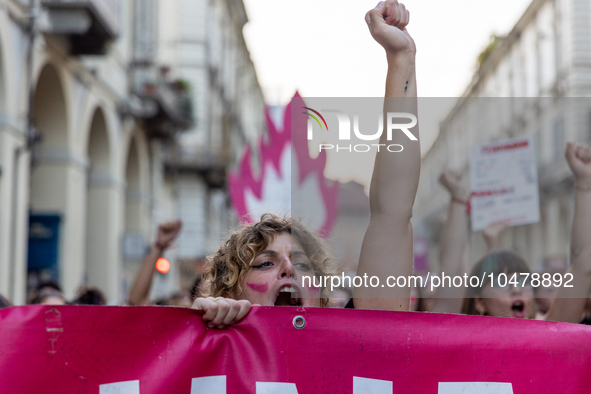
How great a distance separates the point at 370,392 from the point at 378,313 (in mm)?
230

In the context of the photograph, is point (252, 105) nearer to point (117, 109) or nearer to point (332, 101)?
point (117, 109)

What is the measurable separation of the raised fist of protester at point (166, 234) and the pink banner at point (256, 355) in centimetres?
247

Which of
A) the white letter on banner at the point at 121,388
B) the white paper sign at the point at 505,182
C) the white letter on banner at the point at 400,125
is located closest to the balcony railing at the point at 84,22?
the white paper sign at the point at 505,182

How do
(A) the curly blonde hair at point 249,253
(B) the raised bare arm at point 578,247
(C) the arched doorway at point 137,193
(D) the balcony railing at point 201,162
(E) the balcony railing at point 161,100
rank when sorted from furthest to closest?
(D) the balcony railing at point 201,162 < (C) the arched doorway at point 137,193 < (E) the balcony railing at point 161,100 < (B) the raised bare arm at point 578,247 < (A) the curly blonde hair at point 249,253

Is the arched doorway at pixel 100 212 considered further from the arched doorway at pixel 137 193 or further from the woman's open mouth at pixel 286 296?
the woman's open mouth at pixel 286 296

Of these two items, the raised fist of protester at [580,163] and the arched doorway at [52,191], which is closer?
the raised fist of protester at [580,163]

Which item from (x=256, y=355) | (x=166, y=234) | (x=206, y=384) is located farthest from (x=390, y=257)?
(x=166, y=234)

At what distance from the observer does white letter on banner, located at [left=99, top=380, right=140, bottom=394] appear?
215 centimetres

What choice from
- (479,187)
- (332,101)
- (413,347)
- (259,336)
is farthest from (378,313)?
(479,187)

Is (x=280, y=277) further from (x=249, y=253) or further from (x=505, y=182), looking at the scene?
(x=505, y=182)

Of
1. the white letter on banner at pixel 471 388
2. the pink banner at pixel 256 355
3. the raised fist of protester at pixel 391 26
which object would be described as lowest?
the white letter on banner at pixel 471 388

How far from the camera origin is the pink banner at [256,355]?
2.14 meters

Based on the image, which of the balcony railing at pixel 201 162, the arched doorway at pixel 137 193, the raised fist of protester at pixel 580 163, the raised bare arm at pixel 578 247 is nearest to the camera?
the raised bare arm at pixel 578 247

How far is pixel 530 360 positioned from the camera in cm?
223
